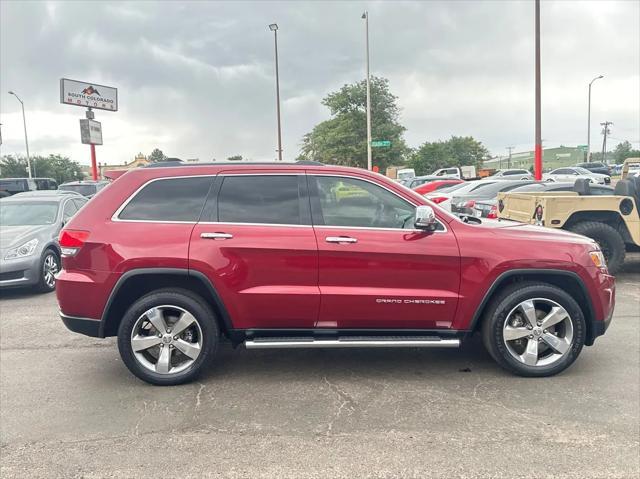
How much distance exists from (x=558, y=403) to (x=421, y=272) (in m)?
1.38

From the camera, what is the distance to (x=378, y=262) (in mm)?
3945

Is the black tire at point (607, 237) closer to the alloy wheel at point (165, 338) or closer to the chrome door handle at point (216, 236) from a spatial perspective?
the chrome door handle at point (216, 236)

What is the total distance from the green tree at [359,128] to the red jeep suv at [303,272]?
1967 inches

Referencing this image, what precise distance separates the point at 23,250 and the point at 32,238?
29cm

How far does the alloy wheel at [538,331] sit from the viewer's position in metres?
4.10

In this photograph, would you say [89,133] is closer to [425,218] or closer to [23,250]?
[23,250]

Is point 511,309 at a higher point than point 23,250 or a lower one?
lower

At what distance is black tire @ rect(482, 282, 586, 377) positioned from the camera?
407 cm

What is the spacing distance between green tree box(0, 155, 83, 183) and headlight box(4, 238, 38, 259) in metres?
72.5

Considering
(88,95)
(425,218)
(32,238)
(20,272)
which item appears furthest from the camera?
(88,95)

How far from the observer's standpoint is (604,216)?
759 centimetres

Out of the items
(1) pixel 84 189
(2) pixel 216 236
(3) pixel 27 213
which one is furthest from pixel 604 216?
(1) pixel 84 189

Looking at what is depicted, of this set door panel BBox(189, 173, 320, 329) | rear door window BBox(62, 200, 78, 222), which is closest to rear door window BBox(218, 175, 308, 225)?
door panel BBox(189, 173, 320, 329)

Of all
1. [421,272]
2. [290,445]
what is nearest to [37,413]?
[290,445]
